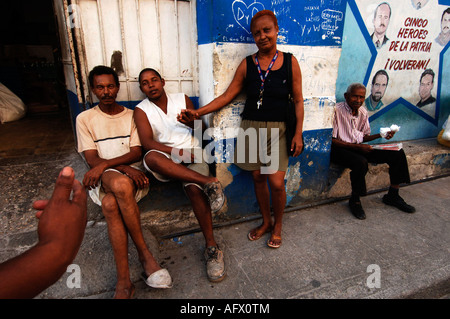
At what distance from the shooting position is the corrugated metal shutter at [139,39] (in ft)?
8.09

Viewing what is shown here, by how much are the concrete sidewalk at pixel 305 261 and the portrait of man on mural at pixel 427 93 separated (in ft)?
7.36

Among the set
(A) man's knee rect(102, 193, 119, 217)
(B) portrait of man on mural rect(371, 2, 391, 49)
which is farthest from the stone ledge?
(A) man's knee rect(102, 193, 119, 217)

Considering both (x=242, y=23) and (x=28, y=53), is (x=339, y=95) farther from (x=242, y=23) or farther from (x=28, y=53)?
(x=28, y=53)

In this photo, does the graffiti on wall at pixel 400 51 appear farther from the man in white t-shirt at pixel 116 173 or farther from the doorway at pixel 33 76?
the doorway at pixel 33 76

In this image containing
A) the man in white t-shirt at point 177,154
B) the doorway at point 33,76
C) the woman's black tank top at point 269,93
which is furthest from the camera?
the doorway at point 33,76

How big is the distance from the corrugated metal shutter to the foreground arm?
1.85 metres

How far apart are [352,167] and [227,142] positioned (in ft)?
4.80

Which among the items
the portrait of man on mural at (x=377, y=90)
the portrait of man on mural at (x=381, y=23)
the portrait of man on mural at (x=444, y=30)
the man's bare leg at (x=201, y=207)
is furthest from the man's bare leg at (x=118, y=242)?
the portrait of man on mural at (x=444, y=30)

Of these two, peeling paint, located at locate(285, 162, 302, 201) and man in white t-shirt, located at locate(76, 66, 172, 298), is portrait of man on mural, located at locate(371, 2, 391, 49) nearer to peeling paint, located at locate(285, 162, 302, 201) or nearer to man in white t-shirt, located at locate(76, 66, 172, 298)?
peeling paint, located at locate(285, 162, 302, 201)

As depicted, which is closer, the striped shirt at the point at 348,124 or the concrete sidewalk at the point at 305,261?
the concrete sidewalk at the point at 305,261

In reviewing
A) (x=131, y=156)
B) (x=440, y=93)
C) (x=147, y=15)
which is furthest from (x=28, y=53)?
(x=440, y=93)

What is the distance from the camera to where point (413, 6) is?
3883 millimetres

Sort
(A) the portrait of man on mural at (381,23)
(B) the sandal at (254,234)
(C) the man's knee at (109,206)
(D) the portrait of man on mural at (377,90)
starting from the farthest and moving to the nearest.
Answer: (D) the portrait of man on mural at (377,90) → (A) the portrait of man on mural at (381,23) → (B) the sandal at (254,234) → (C) the man's knee at (109,206)
